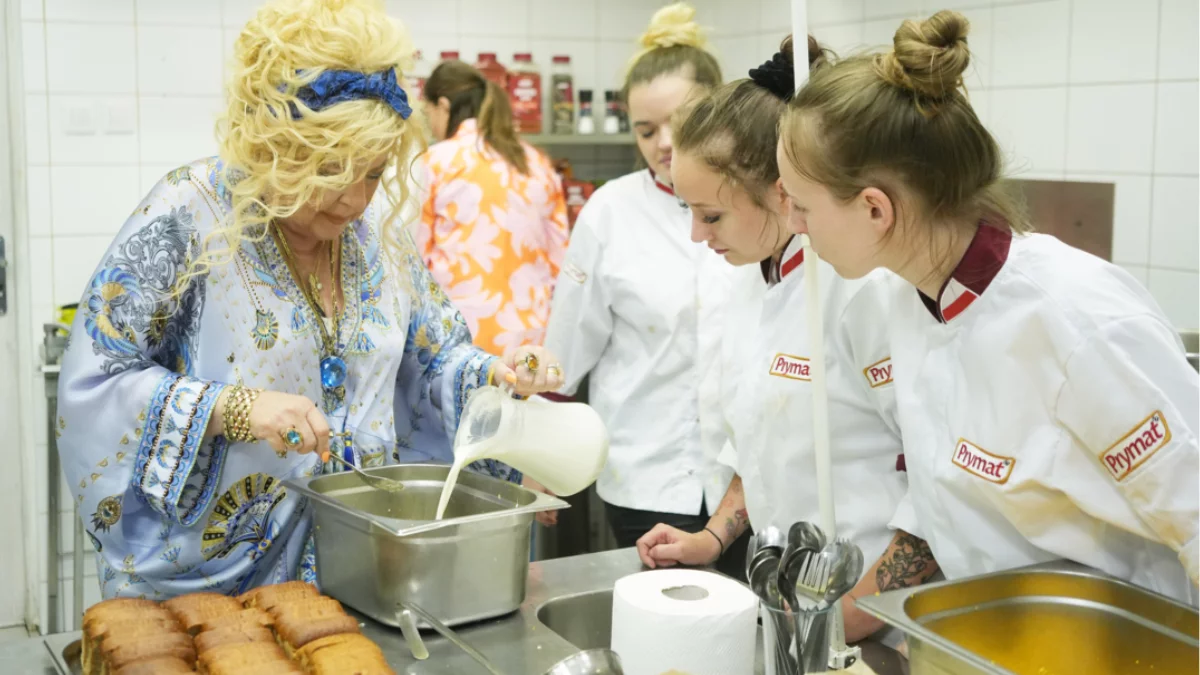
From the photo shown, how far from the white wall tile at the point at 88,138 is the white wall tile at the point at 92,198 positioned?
3cm

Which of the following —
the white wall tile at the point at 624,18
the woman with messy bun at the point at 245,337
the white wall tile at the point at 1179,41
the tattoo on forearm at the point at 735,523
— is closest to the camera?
the woman with messy bun at the point at 245,337

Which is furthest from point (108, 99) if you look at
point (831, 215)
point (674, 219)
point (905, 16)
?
point (831, 215)

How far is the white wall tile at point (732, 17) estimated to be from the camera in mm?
4207

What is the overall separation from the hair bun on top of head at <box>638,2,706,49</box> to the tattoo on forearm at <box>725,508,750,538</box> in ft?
3.77

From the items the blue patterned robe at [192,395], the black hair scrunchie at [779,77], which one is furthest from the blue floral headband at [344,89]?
the black hair scrunchie at [779,77]

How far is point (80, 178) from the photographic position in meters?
3.66

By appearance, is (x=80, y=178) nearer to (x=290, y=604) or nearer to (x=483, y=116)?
(x=483, y=116)

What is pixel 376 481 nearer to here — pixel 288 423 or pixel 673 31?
pixel 288 423

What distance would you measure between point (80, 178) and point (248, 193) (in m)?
2.32

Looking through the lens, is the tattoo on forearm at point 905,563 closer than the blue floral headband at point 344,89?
Yes

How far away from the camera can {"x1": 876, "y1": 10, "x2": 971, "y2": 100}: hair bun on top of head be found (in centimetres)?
125

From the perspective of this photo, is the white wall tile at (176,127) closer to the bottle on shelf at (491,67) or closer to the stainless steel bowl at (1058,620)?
the bottle on shelf at (491,67)

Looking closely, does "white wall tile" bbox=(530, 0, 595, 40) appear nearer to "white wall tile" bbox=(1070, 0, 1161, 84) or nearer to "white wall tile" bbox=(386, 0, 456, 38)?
"white wall tile" bbox=(386, 0, 456, 38)

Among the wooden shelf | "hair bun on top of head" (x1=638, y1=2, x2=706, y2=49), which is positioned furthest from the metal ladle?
the wooden shelf
